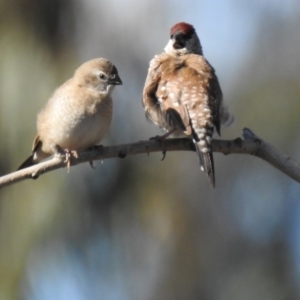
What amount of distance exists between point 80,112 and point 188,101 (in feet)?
2.84

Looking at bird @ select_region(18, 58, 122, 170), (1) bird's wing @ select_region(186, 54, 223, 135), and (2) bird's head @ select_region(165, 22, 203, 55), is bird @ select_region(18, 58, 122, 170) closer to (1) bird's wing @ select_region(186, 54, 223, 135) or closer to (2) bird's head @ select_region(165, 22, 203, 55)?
(1) bird's wing @ select_region(186, 54, 223, 135)

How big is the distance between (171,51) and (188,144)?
1752 mm

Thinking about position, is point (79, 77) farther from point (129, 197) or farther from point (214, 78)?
point (129, 197)

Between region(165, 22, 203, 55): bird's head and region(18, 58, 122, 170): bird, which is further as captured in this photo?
region(165, 22, 203, 55): bird's head

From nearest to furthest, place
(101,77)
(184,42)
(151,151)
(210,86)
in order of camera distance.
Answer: (151,151) → (101,77) → (210,86) → (184,42)

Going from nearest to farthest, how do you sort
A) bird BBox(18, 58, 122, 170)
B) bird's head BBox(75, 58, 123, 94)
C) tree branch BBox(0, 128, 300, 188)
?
tree branch BBox(0, 128, 300, 188) → bird BBox(18, 58, 122, 170) → bird's head BBox(75, 58, 123, 94)

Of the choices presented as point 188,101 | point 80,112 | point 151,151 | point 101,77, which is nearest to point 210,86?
point 188,101

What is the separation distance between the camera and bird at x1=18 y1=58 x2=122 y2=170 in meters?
5.64

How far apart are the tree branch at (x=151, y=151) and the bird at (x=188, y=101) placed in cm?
21

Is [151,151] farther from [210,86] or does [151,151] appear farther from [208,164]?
[210,86]

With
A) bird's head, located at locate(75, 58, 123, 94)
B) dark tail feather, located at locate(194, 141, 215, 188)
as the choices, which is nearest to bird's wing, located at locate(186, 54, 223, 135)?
dark tail feather, located at locate(194, 141, 215, 188)

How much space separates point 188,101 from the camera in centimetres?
595

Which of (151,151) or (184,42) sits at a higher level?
(184,42)

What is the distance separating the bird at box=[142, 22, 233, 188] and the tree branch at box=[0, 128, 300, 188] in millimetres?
208
